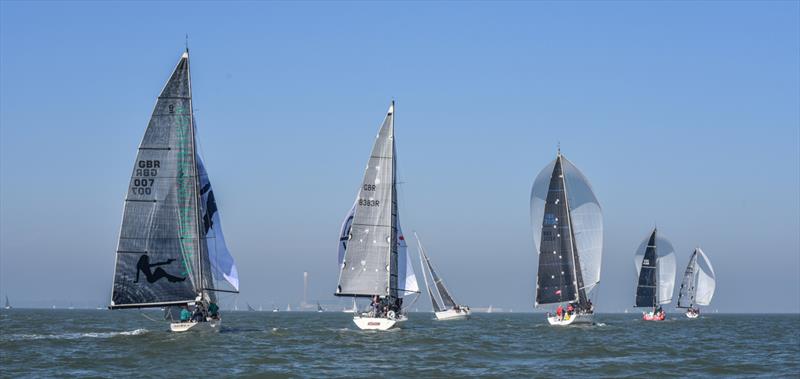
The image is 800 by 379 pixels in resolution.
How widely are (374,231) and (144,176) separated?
14.0m

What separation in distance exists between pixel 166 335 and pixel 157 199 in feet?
22.8

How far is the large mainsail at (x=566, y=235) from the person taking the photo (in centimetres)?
7188

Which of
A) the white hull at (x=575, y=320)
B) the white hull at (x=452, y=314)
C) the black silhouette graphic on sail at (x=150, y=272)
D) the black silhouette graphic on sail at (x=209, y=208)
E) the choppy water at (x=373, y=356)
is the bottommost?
the white hull at (x=452, y=314)

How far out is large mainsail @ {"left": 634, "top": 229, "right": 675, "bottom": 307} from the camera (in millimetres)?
108812

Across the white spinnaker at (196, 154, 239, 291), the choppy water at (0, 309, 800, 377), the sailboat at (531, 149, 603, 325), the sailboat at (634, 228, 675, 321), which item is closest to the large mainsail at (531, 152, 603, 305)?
the sailboat at (531, 149, 603, 325)

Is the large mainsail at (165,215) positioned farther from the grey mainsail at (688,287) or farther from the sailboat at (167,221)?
the grey mainsail at (688,287)

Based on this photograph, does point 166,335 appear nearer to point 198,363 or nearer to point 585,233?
point 198,363

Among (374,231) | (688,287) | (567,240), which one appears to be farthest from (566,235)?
(688,287)

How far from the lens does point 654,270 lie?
110 m

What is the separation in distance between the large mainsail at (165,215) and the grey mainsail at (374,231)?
31.4ft

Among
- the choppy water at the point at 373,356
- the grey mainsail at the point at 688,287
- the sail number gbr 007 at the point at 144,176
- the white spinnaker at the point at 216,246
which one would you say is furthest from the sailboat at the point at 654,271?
the sail number gbr 007 at the point at 144,176

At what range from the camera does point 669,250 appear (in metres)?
114

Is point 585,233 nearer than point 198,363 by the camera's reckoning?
No

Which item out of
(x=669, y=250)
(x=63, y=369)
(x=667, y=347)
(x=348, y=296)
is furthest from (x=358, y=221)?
(x=669, y=250)
